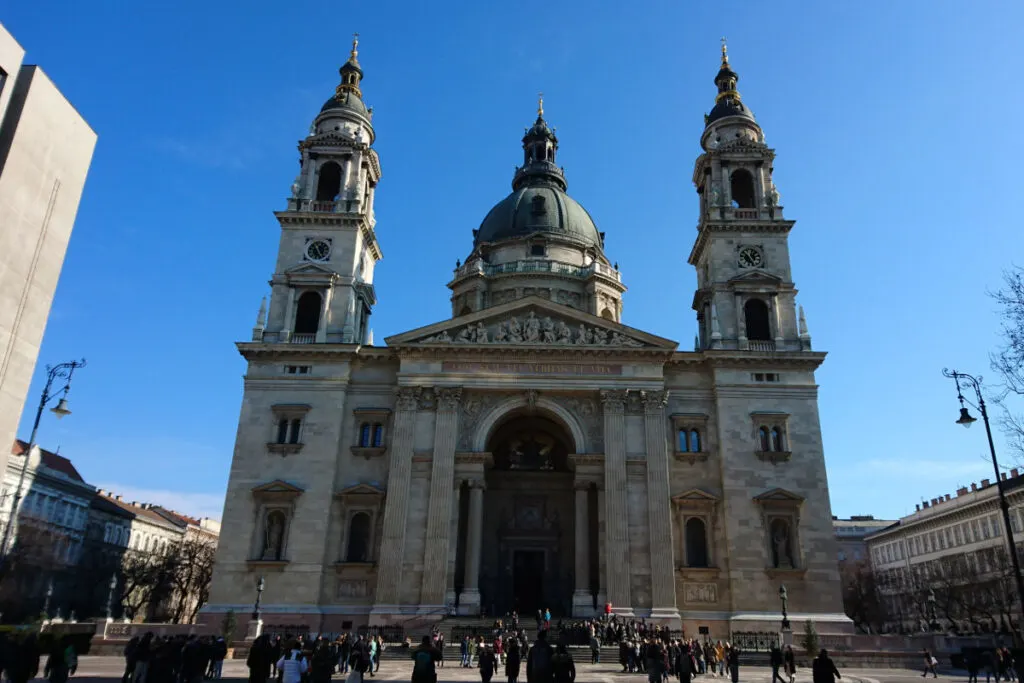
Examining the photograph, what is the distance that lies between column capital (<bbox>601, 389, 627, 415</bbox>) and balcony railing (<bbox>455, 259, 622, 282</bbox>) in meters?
16.4

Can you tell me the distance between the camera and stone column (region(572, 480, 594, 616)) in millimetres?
34094

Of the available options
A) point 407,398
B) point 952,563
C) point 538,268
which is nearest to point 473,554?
point 407,398

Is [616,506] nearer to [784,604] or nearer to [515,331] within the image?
[784,604]

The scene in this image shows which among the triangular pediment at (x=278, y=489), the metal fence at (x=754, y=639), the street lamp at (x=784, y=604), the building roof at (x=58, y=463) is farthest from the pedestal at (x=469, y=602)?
the building roof at (x=58, y=463)

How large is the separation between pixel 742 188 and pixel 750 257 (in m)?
5.66

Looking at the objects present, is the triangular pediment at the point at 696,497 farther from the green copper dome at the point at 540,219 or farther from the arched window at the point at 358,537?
the green copper dome at the point at 540,219

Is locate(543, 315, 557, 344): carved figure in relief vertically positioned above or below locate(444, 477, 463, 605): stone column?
above

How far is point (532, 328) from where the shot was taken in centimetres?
3853

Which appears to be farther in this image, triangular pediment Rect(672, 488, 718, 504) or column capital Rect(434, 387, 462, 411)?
column capital Rect(434, 387, 462, 411)

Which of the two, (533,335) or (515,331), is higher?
(515,331)

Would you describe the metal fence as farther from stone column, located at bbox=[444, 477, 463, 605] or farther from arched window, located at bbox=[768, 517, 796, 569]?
stone column, located at bbox=[444, 477, 463, 605]

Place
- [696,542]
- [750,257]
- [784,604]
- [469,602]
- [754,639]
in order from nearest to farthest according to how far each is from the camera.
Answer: [784,604] → [754,639] → [469,602] → [696,542] → [750,257]

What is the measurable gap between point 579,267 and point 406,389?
66.1ft

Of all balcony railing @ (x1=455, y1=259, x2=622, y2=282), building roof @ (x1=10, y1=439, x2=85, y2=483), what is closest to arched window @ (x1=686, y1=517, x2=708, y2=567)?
balcony railing @ (x1=455, y1=259, x2=622, y2=282)
